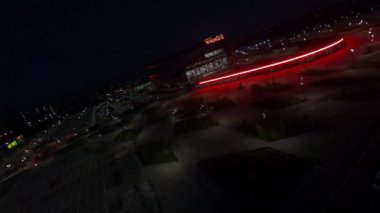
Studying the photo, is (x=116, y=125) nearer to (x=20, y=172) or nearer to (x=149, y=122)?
(x=149, y=122)

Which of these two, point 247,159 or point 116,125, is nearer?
point 247,159

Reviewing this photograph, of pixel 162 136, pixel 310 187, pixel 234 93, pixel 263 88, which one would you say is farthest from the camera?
pixel 234 93

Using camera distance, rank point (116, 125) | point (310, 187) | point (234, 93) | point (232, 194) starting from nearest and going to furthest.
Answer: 1. point (310, 187)
2. point (232, 194)
3. point (234, 93)
4. point (116, 125)

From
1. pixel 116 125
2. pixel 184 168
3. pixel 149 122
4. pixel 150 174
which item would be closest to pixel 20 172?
pixel 116 125

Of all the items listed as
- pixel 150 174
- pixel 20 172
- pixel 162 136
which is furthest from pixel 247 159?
pixel 20 172

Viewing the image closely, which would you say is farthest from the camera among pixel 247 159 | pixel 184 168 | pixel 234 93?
pixel 234 93

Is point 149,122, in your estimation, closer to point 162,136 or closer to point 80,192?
point 162,136

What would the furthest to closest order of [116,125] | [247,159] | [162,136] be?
[116,125] < [162,136] < [247,159]

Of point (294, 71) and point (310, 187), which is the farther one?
point (294, 71)

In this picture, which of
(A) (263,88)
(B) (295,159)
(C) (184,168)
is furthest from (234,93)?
(B) (295,159)
